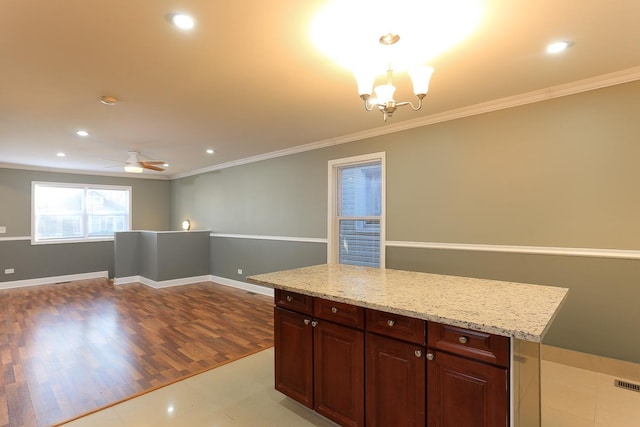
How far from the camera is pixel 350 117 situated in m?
3.64

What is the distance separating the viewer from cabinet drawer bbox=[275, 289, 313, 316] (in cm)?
213

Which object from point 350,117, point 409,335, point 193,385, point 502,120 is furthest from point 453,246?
point 193,385

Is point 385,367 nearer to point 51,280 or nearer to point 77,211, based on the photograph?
point 51,280

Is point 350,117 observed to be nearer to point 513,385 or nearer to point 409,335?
point 409,335

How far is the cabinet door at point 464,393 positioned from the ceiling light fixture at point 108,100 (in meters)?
3.32

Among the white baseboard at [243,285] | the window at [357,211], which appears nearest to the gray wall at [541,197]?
the window at [357,211]

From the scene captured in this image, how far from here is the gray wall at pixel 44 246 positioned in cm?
628

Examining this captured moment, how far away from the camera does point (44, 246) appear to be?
6652mm

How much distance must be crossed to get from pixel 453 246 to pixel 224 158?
430 centimetres

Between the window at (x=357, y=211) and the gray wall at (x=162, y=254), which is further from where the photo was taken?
the gray wall at (x=162, y=254)

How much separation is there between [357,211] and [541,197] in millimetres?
2152

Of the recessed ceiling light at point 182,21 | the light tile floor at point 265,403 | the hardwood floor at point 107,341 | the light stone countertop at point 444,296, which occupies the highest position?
the recessed ceiling light at point 182,21

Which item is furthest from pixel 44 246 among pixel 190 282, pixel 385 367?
pixel 385 367

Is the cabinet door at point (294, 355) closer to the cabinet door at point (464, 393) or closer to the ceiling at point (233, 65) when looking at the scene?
the cabinet door at point (464, 393)
